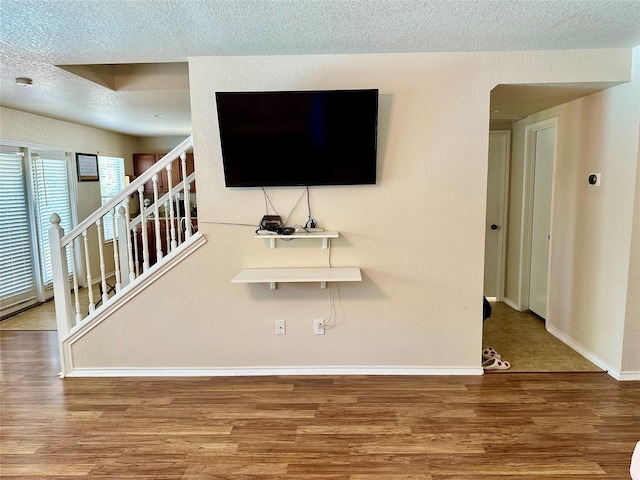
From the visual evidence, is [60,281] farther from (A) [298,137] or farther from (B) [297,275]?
(A) [298,137]

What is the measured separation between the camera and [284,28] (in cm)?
238

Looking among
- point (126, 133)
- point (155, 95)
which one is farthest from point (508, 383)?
point (126, 133)

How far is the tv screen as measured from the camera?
2727mm

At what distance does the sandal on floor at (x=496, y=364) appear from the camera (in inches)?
124

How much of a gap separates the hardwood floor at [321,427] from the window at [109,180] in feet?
11.3

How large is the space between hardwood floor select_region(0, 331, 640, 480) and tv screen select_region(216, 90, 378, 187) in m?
1.53

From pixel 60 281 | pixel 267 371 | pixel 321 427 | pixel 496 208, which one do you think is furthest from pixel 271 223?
pixel 496 208

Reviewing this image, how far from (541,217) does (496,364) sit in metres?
1.83

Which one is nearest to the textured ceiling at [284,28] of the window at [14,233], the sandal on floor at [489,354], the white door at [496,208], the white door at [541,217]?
the white door at [541,217]

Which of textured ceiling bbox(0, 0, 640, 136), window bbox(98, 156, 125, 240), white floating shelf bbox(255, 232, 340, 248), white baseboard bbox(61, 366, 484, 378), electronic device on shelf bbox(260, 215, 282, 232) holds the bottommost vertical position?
white baseboard bbox(61, 366, 484, 378)

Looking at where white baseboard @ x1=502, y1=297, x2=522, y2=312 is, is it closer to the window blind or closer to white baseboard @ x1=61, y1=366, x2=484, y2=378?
white baseboard @ x1=61, y1=366, x2=484, y2=378

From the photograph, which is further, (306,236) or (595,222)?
(595,222)

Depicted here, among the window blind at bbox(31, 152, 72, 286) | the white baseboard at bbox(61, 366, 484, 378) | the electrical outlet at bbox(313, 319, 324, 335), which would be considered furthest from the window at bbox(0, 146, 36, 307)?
the electrical outlet at bbox(313, 319, 324, 335)

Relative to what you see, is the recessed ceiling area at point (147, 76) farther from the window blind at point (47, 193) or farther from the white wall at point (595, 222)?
the white wall at point (595, 222)
